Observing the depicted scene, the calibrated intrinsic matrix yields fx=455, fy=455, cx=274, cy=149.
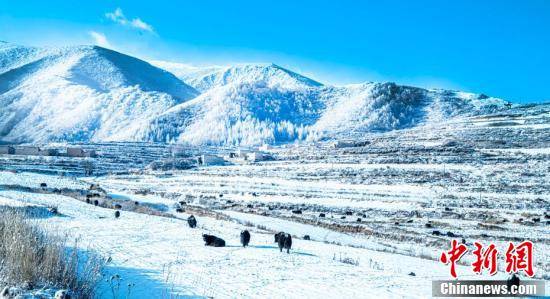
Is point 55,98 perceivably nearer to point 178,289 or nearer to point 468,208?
point 468,208

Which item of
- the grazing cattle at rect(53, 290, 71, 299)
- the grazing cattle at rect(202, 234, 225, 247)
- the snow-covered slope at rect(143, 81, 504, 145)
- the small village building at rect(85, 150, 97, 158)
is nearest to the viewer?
the grazing cattle at rect(53, 290, 71, 299)

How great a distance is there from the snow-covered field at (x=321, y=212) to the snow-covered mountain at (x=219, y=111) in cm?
3552

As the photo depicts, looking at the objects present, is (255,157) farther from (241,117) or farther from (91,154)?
(241,117)

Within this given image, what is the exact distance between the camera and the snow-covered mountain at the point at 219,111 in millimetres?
143000

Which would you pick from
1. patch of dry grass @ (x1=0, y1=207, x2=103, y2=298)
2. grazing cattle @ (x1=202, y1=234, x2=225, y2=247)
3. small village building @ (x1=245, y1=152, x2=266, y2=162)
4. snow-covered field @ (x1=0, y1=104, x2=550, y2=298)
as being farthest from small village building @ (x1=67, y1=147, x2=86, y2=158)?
patch of dry grass @ (x1=0, y1=207, x2=103, y2=298)

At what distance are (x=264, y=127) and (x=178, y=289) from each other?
141 m

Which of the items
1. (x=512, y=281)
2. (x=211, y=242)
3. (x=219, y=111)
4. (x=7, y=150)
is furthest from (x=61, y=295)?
(x=219, y=111)

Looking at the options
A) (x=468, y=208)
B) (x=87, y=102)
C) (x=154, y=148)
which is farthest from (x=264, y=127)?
(x=468, y=208)

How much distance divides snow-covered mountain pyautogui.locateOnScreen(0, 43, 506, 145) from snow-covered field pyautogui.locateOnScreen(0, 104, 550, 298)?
35.5 meters

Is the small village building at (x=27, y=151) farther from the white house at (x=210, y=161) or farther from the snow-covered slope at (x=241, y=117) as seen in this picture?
the snow-covered slope at (x=241, y=117)

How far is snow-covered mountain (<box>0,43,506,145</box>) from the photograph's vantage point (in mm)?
143000

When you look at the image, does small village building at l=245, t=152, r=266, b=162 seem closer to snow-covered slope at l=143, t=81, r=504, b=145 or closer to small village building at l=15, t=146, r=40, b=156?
small village building at l=15, t=146, r=40, b=156

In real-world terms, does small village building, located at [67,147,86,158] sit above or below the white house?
above

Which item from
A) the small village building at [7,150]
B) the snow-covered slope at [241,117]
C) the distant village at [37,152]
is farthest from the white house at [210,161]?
the snow-covered slope at [241,117]
